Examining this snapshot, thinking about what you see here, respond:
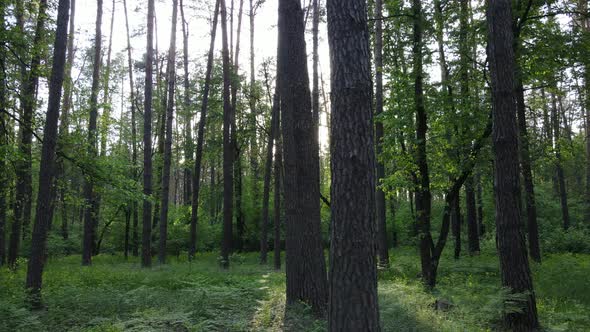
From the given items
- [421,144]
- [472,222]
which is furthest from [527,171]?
[421,144]

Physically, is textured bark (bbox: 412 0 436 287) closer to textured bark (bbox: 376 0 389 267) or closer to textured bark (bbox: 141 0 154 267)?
textured bark (bbox: 376 0 389 267)

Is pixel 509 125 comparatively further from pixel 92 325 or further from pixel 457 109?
pixel 92 325

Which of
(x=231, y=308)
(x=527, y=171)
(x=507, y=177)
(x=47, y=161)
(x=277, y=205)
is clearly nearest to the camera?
(x=507, y=177)

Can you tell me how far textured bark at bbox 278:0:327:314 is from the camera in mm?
7137

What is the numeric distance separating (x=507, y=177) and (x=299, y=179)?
3.52 metres

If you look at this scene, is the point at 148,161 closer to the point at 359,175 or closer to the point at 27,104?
the point at 27,104

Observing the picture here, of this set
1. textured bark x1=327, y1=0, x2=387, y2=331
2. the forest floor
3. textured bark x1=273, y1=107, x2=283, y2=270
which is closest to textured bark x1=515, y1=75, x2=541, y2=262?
the forest floor

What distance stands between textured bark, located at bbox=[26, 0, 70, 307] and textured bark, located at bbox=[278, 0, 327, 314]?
15.2ft

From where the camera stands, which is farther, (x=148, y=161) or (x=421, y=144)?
(x=148, y=161)

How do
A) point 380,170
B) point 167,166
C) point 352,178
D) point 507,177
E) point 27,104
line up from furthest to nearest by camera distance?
1. point 167,166
2. point 380,170
3. point 27,104
4. point 507,177
5. point 352,178

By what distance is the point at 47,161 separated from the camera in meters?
8.50

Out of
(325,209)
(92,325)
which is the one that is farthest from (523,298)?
(325,209)

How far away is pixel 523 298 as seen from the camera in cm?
671

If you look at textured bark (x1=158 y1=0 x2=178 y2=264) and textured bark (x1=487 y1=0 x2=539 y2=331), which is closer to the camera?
textured bark (x1=487 y1=0 x2=539 y2=331)
